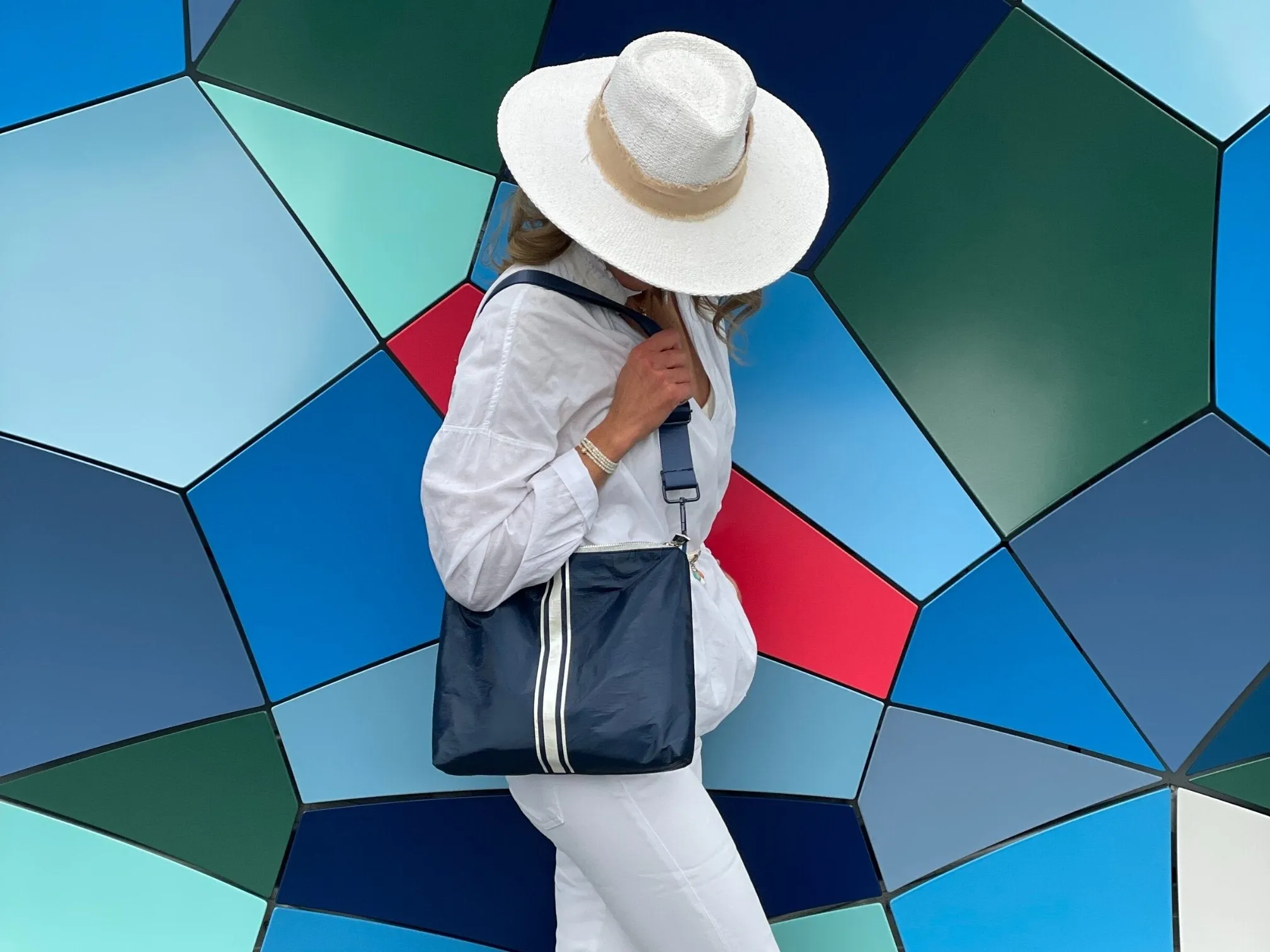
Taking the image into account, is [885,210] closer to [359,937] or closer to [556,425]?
[556,425]

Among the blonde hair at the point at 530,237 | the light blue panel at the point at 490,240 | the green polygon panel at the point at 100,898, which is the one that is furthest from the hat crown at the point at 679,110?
the green polygon panel at the point at 100,898

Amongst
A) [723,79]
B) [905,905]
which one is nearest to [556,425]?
[723,79]

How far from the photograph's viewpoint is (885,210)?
2.16 meters

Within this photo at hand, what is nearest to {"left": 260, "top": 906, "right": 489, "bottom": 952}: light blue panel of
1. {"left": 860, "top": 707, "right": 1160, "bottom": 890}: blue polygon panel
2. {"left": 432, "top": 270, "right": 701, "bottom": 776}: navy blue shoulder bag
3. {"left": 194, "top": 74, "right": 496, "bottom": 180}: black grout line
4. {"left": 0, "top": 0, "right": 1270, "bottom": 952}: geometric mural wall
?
{"left": 0, "top": 0, "right": 1270, "bottom": 952}: geometric mural wall

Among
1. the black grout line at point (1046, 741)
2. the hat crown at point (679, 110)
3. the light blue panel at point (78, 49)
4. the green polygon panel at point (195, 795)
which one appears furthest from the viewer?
the black grout line at point (1046, 741)

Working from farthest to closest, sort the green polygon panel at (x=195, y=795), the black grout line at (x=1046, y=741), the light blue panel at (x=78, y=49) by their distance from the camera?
1. the black grout line at (x=1046, y=741)
2. the green polygon panel at (x=195, y=795)
3. the light blue panel at (x=78, y=49)

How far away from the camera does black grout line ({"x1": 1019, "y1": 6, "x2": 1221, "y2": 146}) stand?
6.91ft

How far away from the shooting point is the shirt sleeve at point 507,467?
144cm

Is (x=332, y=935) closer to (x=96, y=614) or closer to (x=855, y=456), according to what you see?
(x=96, y=614)

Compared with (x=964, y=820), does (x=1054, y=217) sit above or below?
above

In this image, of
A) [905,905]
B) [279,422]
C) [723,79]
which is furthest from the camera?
[905,905]

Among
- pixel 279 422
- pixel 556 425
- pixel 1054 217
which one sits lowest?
pixel 556 425

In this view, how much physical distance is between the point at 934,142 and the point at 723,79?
88 cm

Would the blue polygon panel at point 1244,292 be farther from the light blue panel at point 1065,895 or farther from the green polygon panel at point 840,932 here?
the green polygon panel at point 840,932
